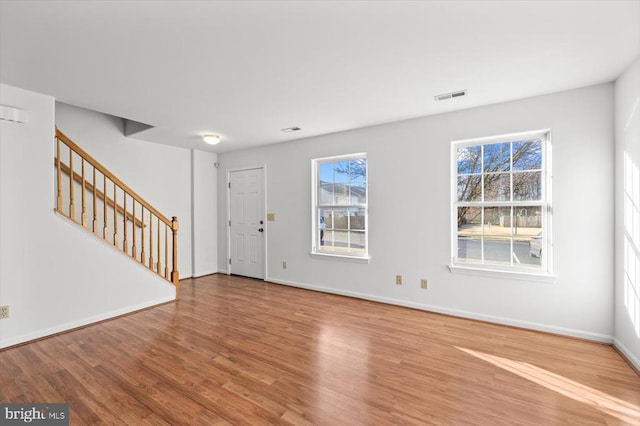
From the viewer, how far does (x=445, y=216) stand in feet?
11.4

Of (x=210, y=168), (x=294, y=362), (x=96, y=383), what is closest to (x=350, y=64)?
(x=294, y=362)

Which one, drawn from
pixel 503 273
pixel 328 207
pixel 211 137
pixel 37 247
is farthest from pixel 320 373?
pixel 211 137

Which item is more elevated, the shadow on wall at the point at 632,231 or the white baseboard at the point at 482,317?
the shadow on wall at the point at 632,231

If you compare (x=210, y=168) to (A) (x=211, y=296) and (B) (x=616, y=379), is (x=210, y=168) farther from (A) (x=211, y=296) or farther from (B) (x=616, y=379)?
(B) (x=616, y=379)

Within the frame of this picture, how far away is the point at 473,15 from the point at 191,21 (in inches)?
67.0

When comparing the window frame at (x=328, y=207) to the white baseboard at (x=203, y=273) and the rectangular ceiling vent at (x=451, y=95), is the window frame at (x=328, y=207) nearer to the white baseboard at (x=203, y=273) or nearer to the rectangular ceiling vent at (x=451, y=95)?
the rectangular ceiling vent at (x=451, y=95)

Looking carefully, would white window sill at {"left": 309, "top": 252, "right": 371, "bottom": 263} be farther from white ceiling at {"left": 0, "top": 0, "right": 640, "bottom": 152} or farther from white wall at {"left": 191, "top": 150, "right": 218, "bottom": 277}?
white wall at {"left": 191, "top": 150, "right": 218, "bottom": 277}

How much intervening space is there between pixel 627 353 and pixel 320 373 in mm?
2531

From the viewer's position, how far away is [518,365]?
2.34m

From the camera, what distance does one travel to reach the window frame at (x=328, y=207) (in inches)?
161

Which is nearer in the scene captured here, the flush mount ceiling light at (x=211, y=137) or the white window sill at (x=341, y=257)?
the white window sill at (x=341, y=257)

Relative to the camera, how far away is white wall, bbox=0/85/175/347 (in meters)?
2.68

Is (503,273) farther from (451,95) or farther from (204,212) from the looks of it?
(204,212)

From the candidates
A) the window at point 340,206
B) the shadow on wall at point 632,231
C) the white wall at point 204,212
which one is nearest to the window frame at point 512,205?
the shadow on wall at point 632,231
